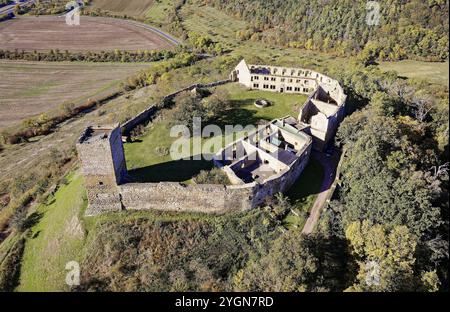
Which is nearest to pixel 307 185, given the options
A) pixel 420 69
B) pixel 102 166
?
pixel 102 166

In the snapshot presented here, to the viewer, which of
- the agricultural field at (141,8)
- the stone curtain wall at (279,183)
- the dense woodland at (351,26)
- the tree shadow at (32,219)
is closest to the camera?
the stone curtain wall at (279,183)

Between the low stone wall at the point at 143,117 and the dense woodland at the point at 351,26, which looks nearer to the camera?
the low stone wall at the point at 143,117

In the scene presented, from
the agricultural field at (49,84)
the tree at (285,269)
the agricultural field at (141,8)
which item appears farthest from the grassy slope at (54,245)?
the agricultural field at (141,8)

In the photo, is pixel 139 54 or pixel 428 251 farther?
pixel 139 54

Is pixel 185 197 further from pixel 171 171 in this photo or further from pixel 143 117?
pixel 143 117

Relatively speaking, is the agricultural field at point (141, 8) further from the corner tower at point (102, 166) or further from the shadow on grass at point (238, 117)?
the corner tower at point (102, 166)

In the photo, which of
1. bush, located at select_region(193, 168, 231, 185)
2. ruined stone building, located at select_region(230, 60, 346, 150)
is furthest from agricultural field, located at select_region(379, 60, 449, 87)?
bush, located at select_region(193, 168, 231, 185)

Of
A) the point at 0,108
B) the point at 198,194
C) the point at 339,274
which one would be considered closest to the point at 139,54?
the point at 0,108
